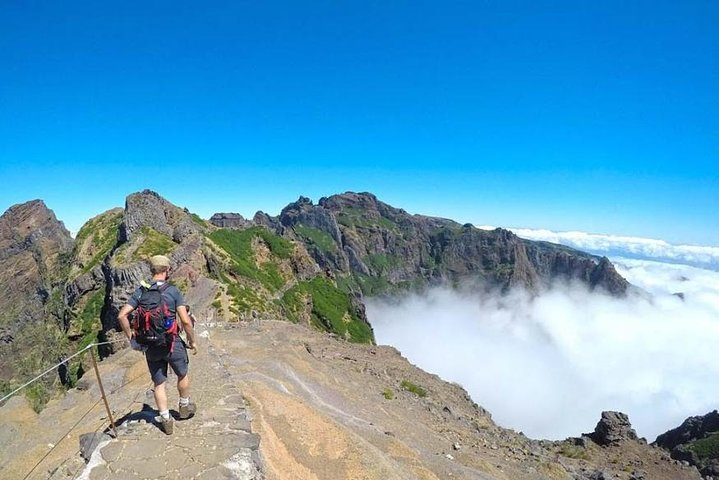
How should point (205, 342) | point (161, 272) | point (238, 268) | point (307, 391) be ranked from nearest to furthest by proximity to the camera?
1. point (161, 272)
2. point (307, 391)
3. point (205, 342)
4. point (238, 268)

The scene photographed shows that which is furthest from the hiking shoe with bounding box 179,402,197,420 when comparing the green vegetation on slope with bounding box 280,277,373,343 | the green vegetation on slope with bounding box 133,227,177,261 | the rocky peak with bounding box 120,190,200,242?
the green vegetation on slope with bounding box 280,277,373,343

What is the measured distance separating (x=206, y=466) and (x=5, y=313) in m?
126

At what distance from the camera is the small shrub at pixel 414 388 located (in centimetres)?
3431

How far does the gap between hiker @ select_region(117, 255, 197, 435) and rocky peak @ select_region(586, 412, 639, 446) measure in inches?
1905

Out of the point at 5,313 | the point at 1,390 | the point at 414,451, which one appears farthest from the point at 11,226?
the point at 414,451

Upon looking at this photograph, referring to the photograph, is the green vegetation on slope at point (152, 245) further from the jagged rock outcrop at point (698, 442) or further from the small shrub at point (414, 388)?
the jagged rock outcrop at point (698, 442)

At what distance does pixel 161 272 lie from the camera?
31.6 ft

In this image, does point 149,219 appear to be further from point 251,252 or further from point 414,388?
point 414,388

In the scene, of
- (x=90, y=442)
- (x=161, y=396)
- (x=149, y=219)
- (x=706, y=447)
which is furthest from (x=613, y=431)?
(x=149, y=219)

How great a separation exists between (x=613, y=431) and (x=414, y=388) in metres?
25.3

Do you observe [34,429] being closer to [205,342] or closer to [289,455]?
[205,342]

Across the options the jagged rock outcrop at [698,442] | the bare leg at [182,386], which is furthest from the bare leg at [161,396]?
the jagged rock outcrop at [698,442]

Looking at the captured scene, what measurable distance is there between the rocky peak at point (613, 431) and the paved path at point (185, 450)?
4611 cm

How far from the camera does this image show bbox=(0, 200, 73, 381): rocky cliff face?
78.6 m
